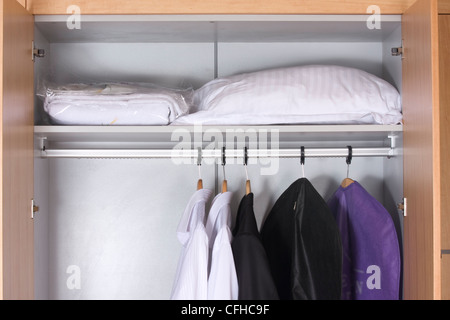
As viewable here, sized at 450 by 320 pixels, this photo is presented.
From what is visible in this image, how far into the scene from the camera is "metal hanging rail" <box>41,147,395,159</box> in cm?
162

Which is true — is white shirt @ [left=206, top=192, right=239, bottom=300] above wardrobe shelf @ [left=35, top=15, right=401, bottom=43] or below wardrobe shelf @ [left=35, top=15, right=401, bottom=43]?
below

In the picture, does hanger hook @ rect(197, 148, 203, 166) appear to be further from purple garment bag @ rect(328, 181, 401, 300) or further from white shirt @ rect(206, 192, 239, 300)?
purple garment bag @ rect(328, 181, 401, 300)

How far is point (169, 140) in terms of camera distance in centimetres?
171

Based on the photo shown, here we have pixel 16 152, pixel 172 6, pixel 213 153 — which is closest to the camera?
pixel 16 152

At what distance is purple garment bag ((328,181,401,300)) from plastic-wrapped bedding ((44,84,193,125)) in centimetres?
61

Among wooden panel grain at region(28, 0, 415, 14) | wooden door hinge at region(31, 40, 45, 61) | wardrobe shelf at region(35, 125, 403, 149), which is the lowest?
wardrobe shelf at region(35, 125, 403, 149)

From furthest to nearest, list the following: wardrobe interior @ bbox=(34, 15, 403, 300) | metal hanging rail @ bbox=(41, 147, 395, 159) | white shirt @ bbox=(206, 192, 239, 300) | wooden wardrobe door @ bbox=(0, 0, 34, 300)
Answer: wardrobe interior @ bbox=(34, 15, 403, 300), metal hanging rail @ bbox=(41, 147, 395, 159), white shirt @ bbox=(206, 192, 239, 300), wooden wardrobe door @ bbox=(0, 0, 34, 300)

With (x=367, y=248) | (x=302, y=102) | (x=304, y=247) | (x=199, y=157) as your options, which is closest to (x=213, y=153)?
(x=199, y=157)

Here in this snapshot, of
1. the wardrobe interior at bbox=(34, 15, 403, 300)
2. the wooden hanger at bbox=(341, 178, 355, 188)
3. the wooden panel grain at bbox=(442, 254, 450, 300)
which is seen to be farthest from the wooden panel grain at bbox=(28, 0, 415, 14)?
the wooden panel grain at bbox=(442, 254, 450, 300)

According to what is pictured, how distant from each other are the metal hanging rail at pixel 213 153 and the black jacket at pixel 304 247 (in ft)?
0.47

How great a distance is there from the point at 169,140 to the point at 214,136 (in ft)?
0.69

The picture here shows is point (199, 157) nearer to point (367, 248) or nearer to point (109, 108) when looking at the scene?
point (109, 108)

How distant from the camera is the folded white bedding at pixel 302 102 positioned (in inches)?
57.6
